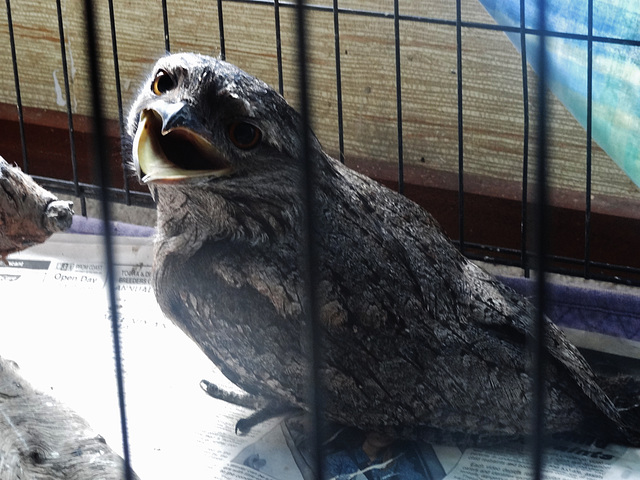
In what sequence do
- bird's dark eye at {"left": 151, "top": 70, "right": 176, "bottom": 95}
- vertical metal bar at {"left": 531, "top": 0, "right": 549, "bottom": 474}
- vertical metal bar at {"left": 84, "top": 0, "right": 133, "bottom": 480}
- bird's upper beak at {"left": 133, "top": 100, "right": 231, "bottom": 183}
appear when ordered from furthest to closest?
1. bird's dark eye at {"left": 151, "top": 70, "right": 176, "bottom": 95}
2. bird's upper beak at {"left": 133, "top": 100, "right": 231, "bottom": 183}
3. vertical metal bar at {"left": 84, "top": 0, "right": 133, "bottom": 480}
4. vertical metal bar at {"left": 531, "top": 0, "right": 549, "bottom": 474}

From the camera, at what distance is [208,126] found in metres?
1.29

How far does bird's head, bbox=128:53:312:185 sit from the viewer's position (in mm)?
1267

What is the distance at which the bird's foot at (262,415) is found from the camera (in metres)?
1.59

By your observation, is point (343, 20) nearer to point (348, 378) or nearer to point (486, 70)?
point (486, 70)

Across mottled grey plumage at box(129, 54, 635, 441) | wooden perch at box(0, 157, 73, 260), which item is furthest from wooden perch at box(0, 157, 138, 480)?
mottled grey plumage at box(129, 54, 635, 441)

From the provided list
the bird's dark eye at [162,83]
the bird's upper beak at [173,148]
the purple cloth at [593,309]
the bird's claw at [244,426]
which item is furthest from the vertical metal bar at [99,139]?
the purple cloth at [593,309]

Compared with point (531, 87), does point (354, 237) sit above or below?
below

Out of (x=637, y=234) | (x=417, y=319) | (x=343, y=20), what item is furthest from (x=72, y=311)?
(x=637, y=234)

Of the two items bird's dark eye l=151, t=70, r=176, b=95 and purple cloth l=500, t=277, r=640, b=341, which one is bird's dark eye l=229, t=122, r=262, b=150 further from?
purple cloth l=500, t=277, r=640, b=341

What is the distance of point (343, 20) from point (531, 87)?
543 mm

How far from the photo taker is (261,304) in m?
1.41

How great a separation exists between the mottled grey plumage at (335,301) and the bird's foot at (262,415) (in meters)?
0.10

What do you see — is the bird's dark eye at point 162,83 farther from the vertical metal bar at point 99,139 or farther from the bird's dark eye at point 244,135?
the vertical metal bar at point 99,139

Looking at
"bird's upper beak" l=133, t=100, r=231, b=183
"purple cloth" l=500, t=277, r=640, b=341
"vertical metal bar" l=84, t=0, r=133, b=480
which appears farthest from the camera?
"purple cloth" l=500, t=277, r=640, b=341
